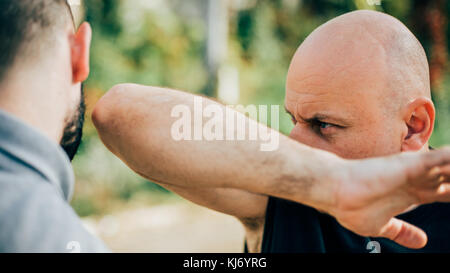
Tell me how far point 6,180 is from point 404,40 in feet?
5.38

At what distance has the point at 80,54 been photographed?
1.20 m

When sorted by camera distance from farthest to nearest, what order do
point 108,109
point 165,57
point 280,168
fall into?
1. point 165,57
2. point 108,109
3. point 280,168

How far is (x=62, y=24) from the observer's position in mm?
1175

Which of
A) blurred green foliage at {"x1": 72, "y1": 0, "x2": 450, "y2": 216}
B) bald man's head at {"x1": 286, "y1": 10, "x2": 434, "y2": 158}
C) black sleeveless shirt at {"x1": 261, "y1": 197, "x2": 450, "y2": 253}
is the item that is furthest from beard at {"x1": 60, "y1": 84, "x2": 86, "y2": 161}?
blurred green foliage at {"x1": 72, "y1": 0, "x2": 450, "y2": 216}

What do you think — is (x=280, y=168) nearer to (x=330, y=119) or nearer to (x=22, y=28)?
(x=330, y=119)

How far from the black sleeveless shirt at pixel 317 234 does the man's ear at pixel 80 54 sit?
2.80 ft

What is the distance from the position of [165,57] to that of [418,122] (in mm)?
4784

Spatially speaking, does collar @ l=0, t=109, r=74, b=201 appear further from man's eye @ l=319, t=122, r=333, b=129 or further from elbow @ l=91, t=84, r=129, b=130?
man's eye @ l=319, t=122, r=333, b=129

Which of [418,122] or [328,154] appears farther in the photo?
[418,122]

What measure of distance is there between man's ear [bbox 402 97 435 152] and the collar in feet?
4.61

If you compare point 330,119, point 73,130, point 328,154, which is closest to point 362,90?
point 330,119

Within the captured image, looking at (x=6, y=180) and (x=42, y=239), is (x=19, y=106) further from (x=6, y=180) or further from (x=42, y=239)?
(x=42, y=239)

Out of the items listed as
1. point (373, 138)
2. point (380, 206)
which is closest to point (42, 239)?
point (380, 206)

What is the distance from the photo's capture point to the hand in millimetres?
1063
